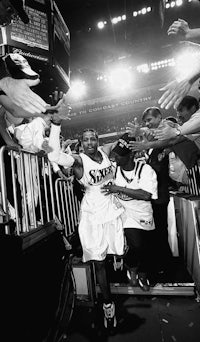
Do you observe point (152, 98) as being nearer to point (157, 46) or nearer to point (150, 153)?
point (157, 46)

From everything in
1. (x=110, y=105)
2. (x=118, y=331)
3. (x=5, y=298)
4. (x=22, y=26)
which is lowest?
(x=118, y=331)

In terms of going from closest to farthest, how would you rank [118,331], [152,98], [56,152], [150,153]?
[118,331] < [56,152] < [150,153] < [152,98]

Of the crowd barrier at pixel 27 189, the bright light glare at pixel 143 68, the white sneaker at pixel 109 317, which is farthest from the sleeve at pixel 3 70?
the bright light glare at pixel 143 68

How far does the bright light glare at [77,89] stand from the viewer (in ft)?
41.0

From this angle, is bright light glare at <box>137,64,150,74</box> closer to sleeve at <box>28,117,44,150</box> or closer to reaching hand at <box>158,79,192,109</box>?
reaching hand at <box>158,79,192,109</box>

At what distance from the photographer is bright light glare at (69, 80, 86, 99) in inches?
492

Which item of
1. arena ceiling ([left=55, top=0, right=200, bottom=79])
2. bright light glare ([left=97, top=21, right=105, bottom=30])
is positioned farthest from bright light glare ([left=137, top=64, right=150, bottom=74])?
bright light glare ([left=97, top=21, right=105, bottom=30])

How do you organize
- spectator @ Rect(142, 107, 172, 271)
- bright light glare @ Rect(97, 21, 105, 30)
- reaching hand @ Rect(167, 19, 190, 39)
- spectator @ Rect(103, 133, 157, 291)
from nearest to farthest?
reaching hand @ Rect(167, 19, 190, 39)
spectator @ Rect(103, 133, 157, 291)
spectator @ Rect(142, 107, 172, 271)
bright light glare @ Rect(97, 21, 105, 30)

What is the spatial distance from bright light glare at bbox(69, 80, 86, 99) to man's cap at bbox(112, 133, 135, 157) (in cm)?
1033

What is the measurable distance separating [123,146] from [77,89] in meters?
11.4

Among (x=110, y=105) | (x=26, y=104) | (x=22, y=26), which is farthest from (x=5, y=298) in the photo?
(x=110, y=105)

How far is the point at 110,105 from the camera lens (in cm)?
1490

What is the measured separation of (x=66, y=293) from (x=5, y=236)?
141 centimetres

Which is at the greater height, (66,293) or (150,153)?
(150,153)
